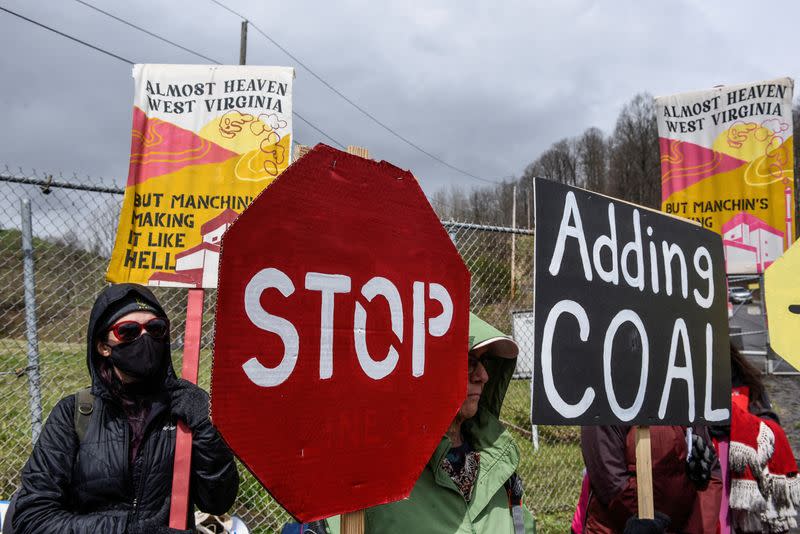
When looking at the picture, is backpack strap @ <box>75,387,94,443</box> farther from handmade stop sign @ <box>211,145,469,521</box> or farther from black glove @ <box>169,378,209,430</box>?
handmade stop sign @ <box>211,145,469,521</box>

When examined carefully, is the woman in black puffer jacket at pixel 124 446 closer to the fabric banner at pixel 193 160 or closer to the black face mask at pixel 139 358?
the black face mask at pixel 139 358

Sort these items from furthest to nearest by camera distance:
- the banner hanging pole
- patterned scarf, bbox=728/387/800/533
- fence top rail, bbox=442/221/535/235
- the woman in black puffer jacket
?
fence top rail, bbox=442/221/535/235 → patterned scarf, bbox=728/387/800/533 → the banner hanging pole → the woman in black puffer jacket

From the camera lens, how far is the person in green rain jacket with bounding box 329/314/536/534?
184 cm

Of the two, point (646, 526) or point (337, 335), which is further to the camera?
point (646, 526)

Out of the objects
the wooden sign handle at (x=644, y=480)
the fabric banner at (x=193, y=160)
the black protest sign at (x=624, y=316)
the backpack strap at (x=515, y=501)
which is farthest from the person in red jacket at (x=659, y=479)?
the fabric banner at (x=193, y=160)

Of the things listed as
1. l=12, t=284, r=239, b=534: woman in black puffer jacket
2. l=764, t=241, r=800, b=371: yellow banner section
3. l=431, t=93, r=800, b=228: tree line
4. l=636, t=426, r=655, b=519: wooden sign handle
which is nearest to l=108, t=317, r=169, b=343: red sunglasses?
l=12, t=284, r=239, b=534: woman in black puffer jacket

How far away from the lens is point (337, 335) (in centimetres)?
114

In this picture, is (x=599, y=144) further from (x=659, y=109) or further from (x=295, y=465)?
(x=295, y=465)

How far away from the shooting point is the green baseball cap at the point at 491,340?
7.03 feet

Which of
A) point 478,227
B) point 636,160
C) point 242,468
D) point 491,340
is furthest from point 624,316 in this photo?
point 636,160

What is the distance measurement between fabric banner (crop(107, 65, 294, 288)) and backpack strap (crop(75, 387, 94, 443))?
0.61 m

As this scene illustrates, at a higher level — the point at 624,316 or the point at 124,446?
the point at 624,316

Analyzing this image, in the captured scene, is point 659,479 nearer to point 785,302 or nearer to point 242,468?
point 785,302

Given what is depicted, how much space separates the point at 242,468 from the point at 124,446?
3133 mm
